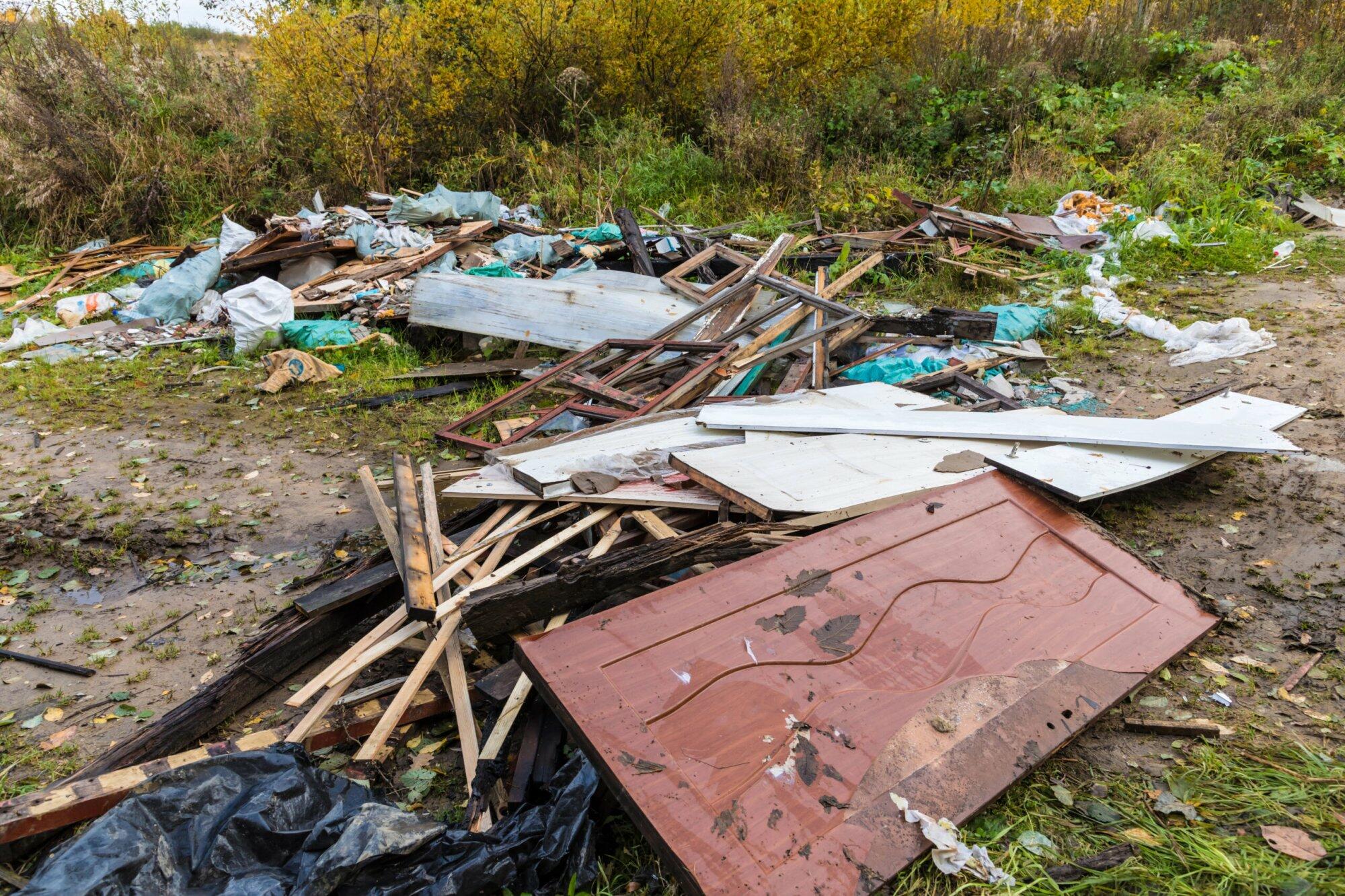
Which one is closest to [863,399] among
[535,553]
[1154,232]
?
[535,553]

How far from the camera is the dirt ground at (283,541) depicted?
3.11 meters

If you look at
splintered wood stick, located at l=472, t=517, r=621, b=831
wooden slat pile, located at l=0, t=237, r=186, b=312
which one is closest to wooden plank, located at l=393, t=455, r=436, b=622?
splintered wood stick, located at l=472, t=517, r=621, b=831

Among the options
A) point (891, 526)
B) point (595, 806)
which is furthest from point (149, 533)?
point (891, 526)

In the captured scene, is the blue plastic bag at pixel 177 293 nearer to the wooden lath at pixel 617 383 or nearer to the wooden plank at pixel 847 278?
the wooden lath at pixel 617 383

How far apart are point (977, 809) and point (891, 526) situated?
127 centimetres

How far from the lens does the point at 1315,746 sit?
2.71m

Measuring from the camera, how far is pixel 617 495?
374 cm

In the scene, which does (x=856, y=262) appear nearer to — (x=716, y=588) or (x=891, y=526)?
(x=891, y=526)

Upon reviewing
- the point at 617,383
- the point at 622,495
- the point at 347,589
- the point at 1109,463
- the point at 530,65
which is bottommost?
the point at 617,383

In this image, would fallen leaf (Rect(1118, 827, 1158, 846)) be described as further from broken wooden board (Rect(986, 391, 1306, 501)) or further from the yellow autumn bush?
the yellow autumn bush

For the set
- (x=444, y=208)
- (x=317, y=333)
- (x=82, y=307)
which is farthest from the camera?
(x=444, y=208)

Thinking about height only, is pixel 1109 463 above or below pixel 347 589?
below

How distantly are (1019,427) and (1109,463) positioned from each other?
473mm

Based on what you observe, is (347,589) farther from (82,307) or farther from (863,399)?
(82,307)
